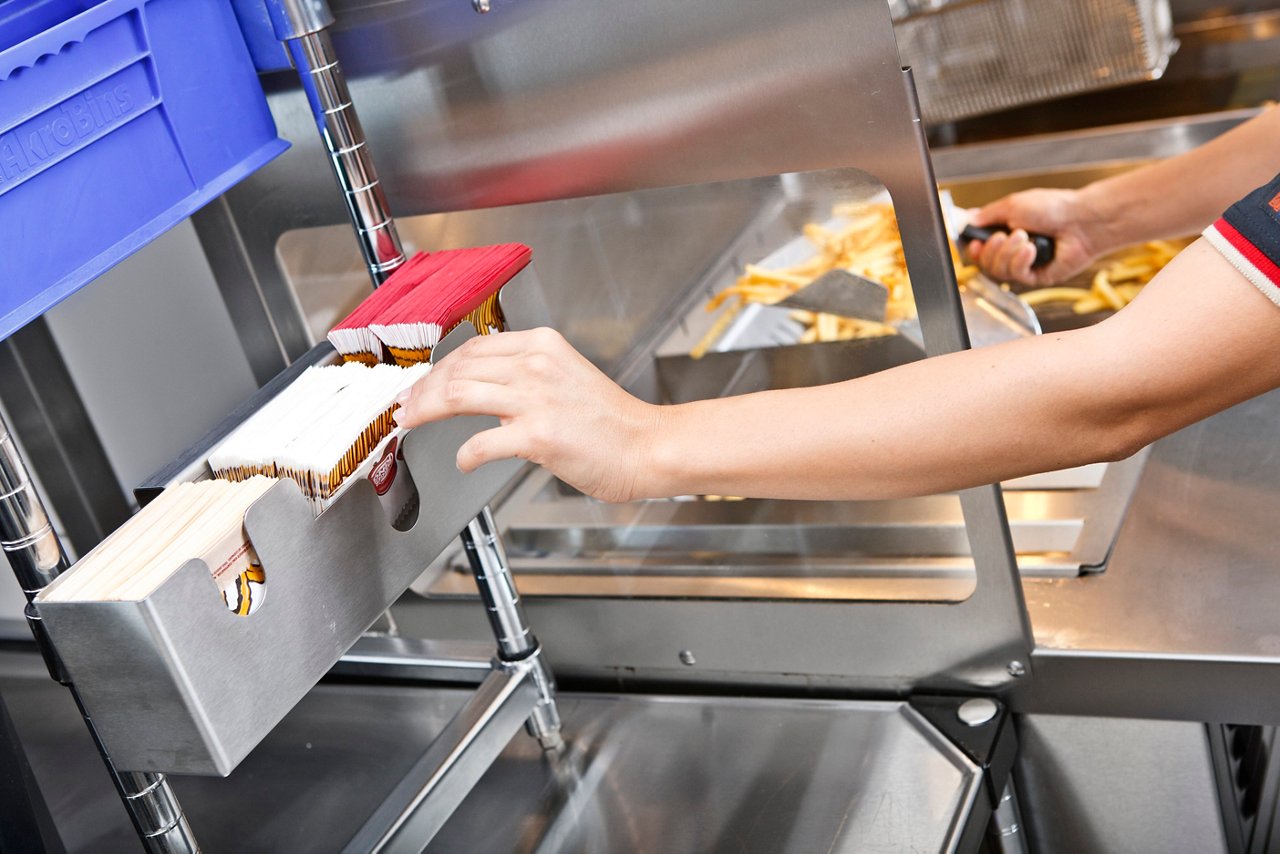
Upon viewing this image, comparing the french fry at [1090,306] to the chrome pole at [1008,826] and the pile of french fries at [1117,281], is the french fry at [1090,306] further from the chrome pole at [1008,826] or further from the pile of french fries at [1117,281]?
the chrome pole at [1008,826]

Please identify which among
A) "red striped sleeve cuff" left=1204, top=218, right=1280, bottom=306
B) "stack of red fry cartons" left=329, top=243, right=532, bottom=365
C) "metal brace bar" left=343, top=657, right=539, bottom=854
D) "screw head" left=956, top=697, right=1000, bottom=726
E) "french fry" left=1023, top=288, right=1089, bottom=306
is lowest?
"screw head" left=956, top=697, right=1000, bottom=726

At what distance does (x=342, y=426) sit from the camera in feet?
2.72

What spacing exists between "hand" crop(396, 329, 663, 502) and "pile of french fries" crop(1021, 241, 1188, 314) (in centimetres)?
90

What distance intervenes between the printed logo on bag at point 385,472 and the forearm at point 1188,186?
1010mm

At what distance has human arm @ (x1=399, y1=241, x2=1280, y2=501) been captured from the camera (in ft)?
2.42

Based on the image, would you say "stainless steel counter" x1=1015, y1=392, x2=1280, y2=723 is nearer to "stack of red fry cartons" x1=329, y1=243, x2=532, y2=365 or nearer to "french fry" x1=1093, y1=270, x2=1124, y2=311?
"french fry" x1=1093, y1=270, x2=1124, y2=311

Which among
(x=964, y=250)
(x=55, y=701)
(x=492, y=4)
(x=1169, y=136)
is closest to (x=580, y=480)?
(x=492, y=4)

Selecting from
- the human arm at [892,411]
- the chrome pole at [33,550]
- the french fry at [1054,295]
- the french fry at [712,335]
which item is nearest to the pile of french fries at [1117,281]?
the french fry at [1054,295]

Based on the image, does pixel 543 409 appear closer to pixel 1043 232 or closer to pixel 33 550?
pixel 33 550

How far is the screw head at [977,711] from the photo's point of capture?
112 centimetres

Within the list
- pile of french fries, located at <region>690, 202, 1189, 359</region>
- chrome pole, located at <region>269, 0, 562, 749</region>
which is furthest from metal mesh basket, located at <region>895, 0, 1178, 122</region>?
Result: chrome pole, located at <region>269, 0, 562, 749</region>

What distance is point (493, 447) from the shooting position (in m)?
0.82

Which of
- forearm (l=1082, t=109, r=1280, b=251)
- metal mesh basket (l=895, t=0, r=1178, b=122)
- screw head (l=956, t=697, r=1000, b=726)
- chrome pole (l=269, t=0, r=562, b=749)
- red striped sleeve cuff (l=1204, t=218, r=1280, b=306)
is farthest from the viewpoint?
metal mesh basket (l=895, t=0, r=1178, b=122)

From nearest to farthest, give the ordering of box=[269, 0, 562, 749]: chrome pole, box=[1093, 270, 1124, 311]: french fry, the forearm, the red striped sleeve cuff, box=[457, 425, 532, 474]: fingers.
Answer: the red striped sleeve cuff < box=[457, 425, 532, 474]: fingers < box=[269, 0, 562, 749]: chrome pole < the forearm < box=[1093, 270, 1124, 311]: french fry
